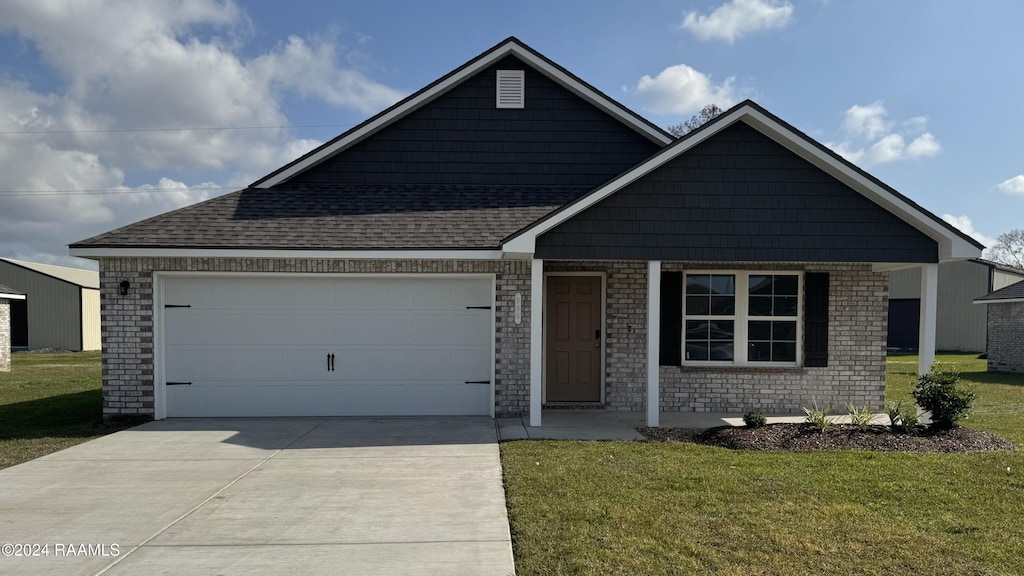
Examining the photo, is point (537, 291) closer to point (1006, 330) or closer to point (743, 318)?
point (743, 318)

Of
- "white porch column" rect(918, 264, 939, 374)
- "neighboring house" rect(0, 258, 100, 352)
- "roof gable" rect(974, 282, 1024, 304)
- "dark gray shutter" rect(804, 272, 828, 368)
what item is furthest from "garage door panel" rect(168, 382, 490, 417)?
"neighboring house" rect(0, 258, 100, 352)

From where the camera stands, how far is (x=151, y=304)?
9.05 metres

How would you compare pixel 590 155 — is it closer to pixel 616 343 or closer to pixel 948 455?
pixel 616 343

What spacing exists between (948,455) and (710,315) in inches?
147

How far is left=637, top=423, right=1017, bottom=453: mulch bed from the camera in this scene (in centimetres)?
723

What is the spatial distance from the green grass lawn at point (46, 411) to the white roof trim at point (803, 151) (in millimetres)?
6189

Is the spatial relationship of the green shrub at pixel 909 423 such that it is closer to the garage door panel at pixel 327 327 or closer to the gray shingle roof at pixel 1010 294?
the garage door panel at pixel 327 327

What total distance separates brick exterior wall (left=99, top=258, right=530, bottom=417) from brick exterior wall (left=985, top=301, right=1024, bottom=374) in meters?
17.2

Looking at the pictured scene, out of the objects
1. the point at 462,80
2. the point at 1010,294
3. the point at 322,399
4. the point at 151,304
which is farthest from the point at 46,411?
the point at 1010,294

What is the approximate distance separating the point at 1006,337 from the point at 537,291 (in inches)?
712

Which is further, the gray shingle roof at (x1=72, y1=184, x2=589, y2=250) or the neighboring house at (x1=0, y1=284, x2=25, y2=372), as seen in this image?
the neighboring house at (x1=0, y1=284, x2=25, y2=372)

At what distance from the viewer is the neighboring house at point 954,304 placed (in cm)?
2745

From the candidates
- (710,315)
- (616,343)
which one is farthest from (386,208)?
(710,315)

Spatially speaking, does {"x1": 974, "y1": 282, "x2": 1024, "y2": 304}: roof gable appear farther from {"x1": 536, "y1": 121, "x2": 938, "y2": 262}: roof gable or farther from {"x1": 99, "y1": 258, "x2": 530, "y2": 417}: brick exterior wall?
{"x1": 99, "y1": 258, "x2": 530, "y2": 417}: brick exterior wall
